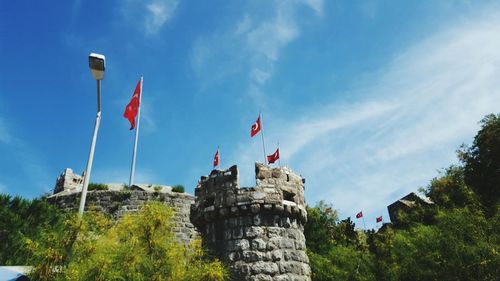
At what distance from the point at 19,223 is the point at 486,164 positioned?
2725 cm

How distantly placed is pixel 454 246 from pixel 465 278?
3.79 ft

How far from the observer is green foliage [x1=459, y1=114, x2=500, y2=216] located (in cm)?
2381

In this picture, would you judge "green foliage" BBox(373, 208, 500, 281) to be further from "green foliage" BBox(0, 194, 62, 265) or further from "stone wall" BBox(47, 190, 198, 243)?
"green foliage" BBox(0, 194, 62, 265)

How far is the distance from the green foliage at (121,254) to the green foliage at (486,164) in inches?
822

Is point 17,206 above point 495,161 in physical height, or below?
below

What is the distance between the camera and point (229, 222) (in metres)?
11.4

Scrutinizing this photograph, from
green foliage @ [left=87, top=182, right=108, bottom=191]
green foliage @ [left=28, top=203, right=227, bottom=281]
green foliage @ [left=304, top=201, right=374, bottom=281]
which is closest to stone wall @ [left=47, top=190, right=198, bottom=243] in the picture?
green foliage @ [left=87, top=182, right=108, bottom=191]

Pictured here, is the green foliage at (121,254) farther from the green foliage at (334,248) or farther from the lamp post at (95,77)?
the green foliage at (334,248)

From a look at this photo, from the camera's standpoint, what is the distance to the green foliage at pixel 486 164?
2381 centimetres

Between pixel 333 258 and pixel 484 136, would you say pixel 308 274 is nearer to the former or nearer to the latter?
pixel 333 258

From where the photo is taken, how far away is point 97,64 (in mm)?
9430

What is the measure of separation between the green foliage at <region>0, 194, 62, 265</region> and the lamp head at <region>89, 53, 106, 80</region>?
6.61 m

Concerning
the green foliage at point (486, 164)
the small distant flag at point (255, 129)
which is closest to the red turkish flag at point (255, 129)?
the small distant flag at point (255, 129)

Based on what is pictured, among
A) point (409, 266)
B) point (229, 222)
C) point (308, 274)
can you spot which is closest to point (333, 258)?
point (409, 266)
